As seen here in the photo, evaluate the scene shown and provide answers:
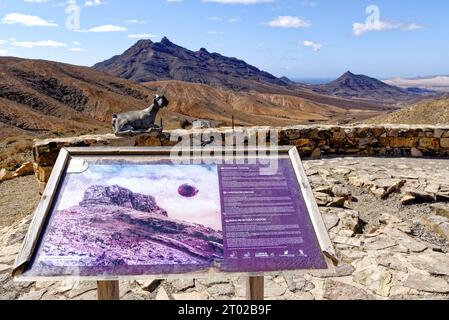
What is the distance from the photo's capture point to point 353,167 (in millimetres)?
7141

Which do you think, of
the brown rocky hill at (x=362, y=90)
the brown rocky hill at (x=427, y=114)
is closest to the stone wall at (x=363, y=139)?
the brown rocky hill at (x=427, y=114)

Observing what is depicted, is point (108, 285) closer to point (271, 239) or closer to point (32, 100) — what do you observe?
point (271, 239)

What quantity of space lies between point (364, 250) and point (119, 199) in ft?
8.92

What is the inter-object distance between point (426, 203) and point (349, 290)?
8.49 feet

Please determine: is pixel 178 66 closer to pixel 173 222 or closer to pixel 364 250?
pixel 364 250

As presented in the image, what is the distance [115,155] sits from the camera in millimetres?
2875

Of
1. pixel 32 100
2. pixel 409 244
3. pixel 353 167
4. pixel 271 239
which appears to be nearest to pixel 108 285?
pixel 271 239

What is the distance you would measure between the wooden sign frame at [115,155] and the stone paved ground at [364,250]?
95cm

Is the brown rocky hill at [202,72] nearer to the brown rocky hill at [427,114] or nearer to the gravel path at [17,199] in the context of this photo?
the brown rocky hill at [427,114]

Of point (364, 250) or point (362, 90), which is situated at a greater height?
point (362, 90)

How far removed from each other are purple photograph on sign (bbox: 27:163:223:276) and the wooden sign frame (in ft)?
0.17

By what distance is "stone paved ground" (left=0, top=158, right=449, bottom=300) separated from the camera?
11.7 ft

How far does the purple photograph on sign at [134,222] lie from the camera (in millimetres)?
2299

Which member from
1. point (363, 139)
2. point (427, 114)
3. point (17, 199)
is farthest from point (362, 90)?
point (17, 199)
